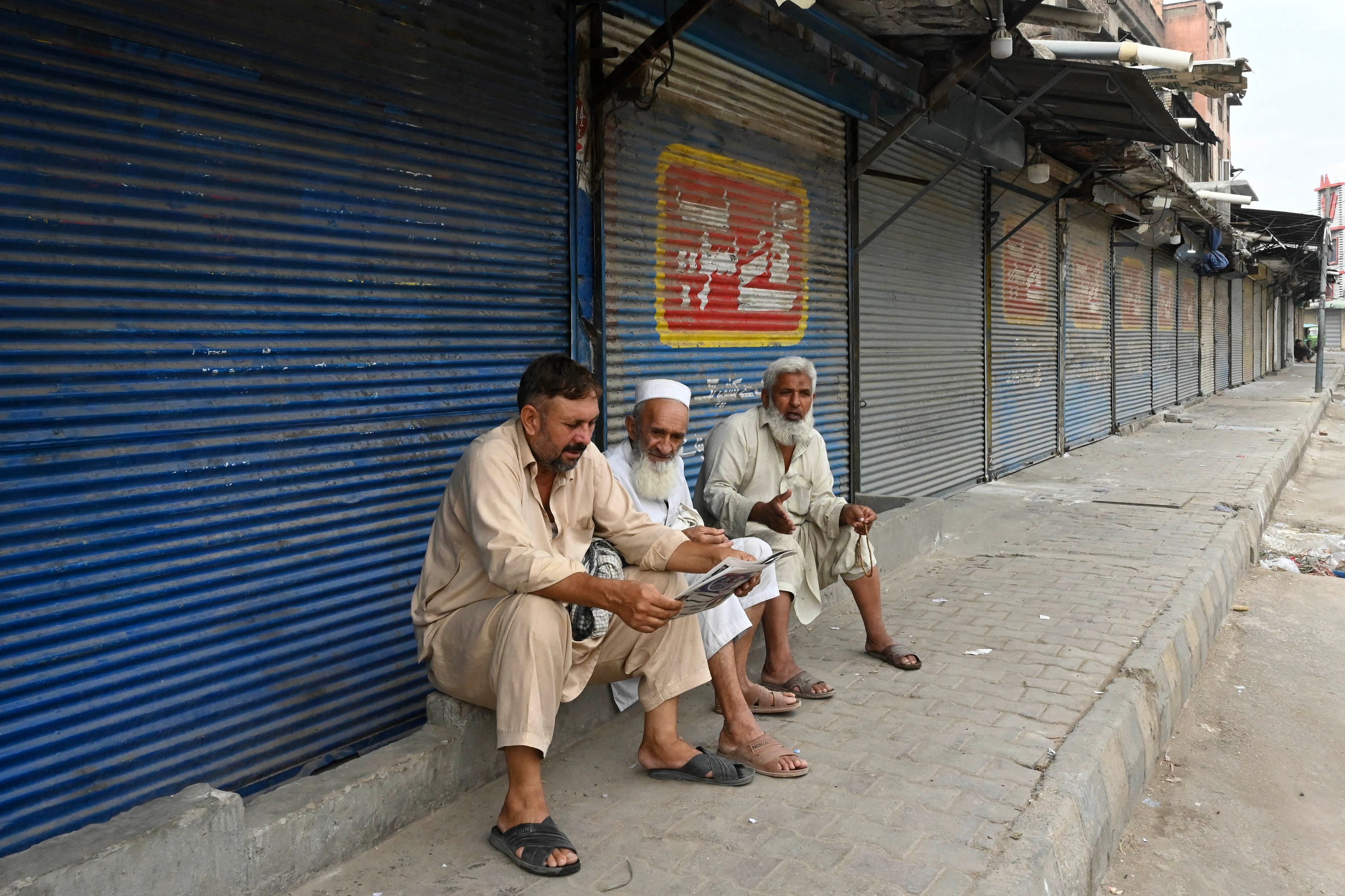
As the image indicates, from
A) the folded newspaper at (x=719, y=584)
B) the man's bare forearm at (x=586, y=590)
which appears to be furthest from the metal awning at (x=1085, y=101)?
the man's bare forearm at (x=586, y=590)

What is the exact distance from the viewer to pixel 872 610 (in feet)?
15.8

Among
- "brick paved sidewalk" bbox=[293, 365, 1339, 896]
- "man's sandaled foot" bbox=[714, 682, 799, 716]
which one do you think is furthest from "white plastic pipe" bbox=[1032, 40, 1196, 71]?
"man's sandaled foot" bbox=[714, 682, 799, 716]

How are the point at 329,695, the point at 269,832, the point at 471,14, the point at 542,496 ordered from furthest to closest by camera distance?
the point at 471,14 < the point at 329,695 < the point at 542,496 < the point at 269,832

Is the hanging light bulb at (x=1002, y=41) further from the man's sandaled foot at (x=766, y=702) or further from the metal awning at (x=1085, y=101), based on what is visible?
the man's sandaled foot at (x=766, y=702)

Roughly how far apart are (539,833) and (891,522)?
13.8ft

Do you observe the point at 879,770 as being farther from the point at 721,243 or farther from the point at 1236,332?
the point at 1236,332

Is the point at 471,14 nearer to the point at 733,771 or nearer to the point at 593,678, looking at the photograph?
the point at 593,678

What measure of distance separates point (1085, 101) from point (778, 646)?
667 cm

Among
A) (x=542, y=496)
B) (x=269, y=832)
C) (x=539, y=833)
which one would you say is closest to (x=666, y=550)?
(x=542, y=496)

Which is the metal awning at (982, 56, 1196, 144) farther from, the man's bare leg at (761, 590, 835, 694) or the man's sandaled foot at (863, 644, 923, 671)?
the man's bare leg at (761, 590, 835, 694)

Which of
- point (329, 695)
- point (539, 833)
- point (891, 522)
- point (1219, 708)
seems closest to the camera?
point (539, 833)

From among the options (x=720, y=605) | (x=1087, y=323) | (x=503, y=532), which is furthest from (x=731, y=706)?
(x=1087, y=323)

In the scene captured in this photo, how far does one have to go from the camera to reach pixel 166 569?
10.3ft

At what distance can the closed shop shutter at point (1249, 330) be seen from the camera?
33.2 m
